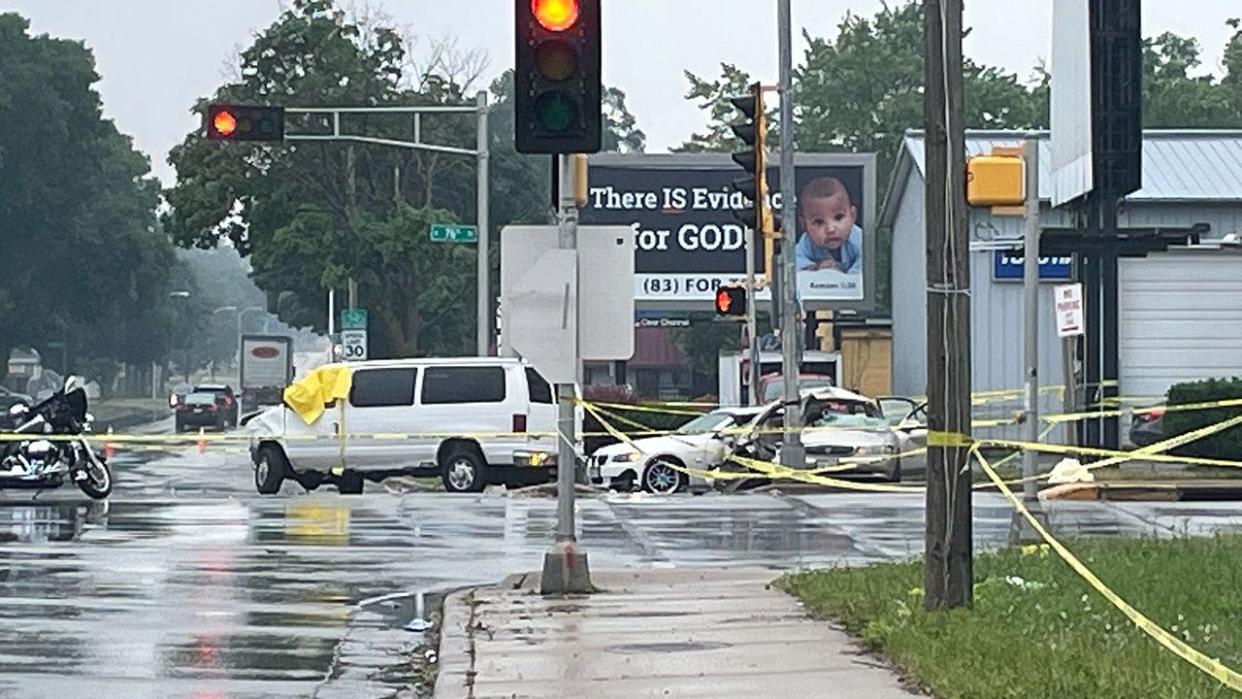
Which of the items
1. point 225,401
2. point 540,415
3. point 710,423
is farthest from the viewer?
point 225,401

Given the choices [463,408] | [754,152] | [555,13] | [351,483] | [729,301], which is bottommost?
[351,483]

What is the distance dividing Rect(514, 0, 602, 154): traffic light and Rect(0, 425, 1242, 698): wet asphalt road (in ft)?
10.9

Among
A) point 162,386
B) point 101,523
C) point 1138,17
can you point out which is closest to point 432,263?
point 1138,17

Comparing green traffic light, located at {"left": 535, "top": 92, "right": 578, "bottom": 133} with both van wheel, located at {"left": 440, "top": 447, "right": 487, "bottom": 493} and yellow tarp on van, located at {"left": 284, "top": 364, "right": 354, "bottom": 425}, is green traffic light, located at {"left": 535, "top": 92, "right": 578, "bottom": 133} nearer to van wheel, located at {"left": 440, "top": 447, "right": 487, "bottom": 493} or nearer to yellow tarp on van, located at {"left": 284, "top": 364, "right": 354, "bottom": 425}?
van wheel, located at {"left": 440, "top": 447, "right": 487, "bottom": 493}

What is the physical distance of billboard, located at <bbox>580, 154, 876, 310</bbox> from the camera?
2170 inches

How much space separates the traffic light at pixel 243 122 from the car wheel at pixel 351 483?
4953 mm

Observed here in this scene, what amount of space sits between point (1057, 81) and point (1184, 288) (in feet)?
45.8

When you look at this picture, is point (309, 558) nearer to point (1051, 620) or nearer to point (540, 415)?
point (1051, 620)

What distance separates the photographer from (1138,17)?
33.3 meters

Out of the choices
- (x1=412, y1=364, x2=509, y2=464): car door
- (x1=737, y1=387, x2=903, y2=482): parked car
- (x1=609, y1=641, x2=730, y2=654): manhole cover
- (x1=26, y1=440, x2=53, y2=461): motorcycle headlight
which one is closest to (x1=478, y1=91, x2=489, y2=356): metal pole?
(x1=737, y1=387, x2=903, y2=482): parked car

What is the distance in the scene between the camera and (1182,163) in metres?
48.7

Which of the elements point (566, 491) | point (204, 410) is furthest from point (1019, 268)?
point (204, 410)

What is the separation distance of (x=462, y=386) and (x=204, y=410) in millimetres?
46662

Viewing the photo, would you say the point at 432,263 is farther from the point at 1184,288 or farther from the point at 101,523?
the point at 101,523
